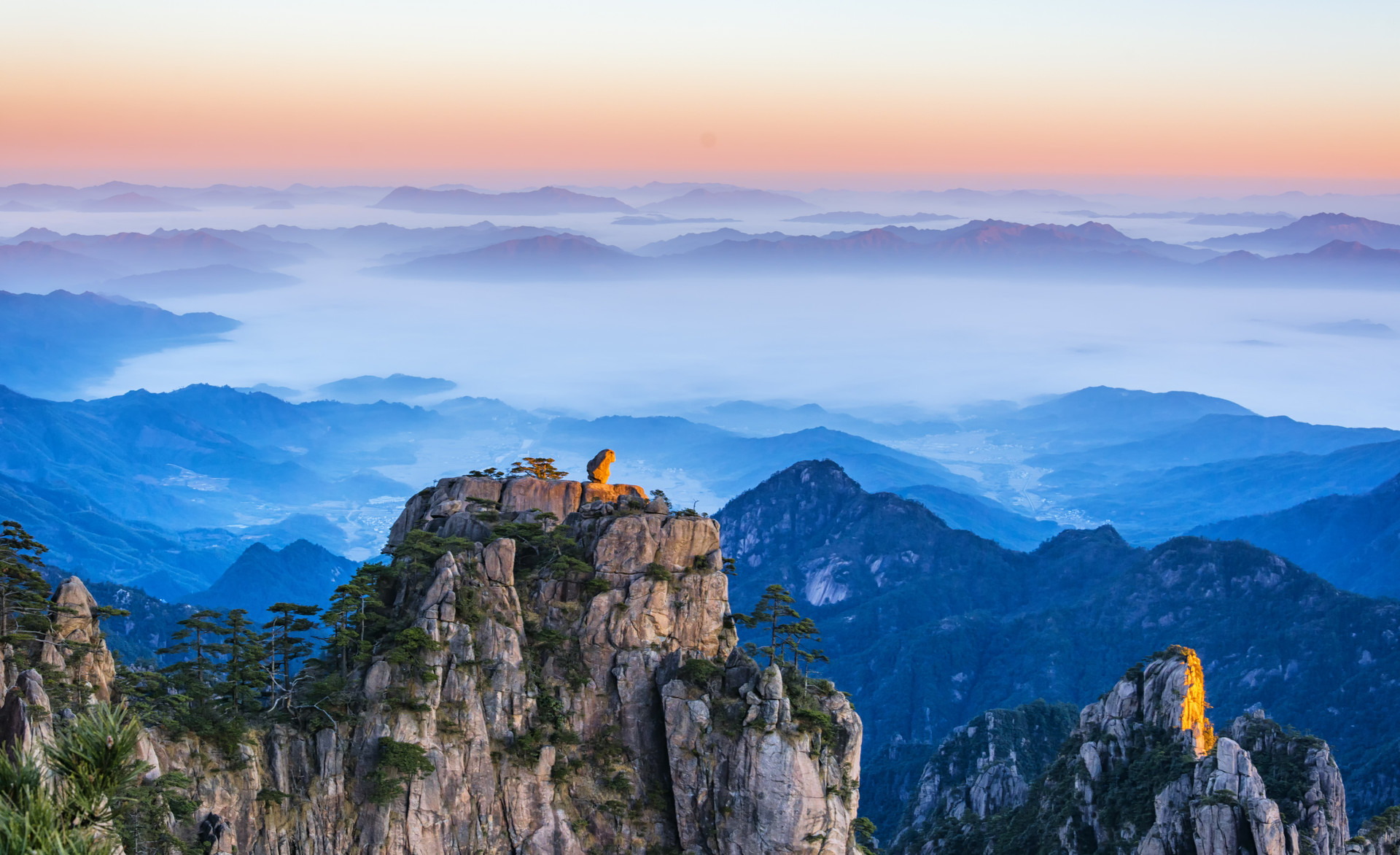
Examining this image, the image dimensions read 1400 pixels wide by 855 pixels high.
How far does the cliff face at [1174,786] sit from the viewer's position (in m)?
72.1

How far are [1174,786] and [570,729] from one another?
4251 centimetres

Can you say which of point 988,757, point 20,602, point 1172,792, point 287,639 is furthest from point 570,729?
point 988,757

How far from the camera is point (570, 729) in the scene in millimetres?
59562

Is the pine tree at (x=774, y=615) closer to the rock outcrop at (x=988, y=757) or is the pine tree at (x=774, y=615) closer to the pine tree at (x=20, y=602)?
the pine tree at (x=20, y=602)

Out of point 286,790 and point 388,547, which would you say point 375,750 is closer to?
point 286,790

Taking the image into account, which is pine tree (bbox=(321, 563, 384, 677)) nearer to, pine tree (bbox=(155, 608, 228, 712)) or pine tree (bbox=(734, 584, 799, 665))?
pine tree (bbox=(155, 608, 228, 712))

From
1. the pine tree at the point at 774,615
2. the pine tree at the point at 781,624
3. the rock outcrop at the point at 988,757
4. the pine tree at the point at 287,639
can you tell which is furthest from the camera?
the rock outcrop at the point at 988,757

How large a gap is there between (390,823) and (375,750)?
3.46m

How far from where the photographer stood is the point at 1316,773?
83250 mm

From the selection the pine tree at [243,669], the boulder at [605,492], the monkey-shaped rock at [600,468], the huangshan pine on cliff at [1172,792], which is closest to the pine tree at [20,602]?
the pine tree at [243,669]

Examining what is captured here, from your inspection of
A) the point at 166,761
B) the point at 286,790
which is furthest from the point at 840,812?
the point at 166,761

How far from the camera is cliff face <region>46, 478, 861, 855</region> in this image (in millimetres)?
54312

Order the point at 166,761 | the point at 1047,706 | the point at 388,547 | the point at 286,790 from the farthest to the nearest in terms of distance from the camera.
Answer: the point at 1047,706, the point at 388,547, the point at 286,790, the point at 166,761

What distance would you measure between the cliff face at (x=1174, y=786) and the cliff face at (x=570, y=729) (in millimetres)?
25496
